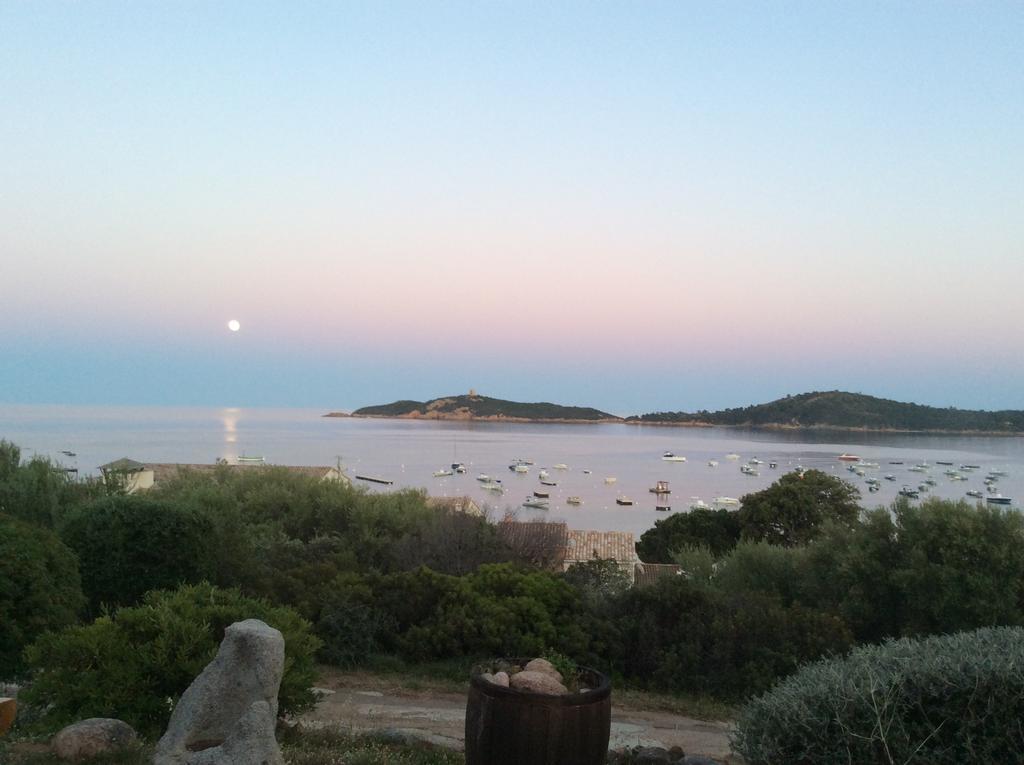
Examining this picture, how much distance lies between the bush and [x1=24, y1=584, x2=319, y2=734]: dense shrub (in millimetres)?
3320

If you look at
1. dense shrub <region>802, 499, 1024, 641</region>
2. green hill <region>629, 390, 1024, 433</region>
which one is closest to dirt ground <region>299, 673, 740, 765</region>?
dense shrub <region>802, 499, 1024, 641</region>

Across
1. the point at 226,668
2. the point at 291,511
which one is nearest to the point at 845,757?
the point at 226,668

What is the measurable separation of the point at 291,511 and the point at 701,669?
40.5 feet

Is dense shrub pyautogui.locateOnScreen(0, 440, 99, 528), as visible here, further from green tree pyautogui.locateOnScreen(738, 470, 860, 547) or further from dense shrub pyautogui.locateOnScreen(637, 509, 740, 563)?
green tree pyautogui.locateOnScreen(738, 470, 860, 547)

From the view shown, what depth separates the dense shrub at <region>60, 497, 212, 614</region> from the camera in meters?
10.2

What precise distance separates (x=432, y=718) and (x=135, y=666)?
10.1 ft

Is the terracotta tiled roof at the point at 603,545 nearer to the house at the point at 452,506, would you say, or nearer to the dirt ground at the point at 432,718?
the house at the point at 452,506

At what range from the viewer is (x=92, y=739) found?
5.26m

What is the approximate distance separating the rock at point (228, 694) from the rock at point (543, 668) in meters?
1.47

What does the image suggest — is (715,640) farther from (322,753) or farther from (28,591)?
(28,591)

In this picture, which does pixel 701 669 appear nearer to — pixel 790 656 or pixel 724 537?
pixel 790 656

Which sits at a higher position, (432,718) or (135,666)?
(135,666)

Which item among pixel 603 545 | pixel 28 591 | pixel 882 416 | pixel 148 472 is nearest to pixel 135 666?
pixel 28 591

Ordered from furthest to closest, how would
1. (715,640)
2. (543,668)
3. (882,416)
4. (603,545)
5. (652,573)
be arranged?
(882,416) → (603,545) → (652,573) → (715,640) → (543,668)
